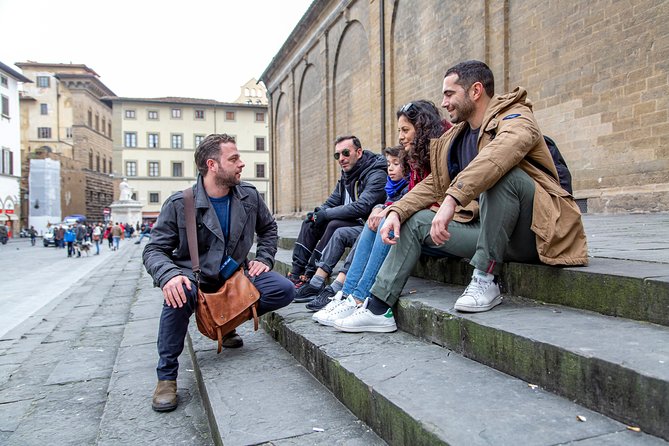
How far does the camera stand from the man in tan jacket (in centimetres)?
244

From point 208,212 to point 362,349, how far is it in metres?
1.31

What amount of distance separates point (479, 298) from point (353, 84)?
51.1 ft

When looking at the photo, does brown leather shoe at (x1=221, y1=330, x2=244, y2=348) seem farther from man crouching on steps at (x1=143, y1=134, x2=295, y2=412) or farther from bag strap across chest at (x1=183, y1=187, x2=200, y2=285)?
bag strap across chest at (x1=183, y1=187, x2=200, y2=285)

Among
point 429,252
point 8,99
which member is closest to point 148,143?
point 8,99

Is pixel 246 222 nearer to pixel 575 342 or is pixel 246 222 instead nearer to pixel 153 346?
pixel 153 346

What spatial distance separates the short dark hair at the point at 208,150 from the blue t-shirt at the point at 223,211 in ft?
0.64

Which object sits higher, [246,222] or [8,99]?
[8,99]

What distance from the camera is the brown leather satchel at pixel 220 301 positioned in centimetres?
301

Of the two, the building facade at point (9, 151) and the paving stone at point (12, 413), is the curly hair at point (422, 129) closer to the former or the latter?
the paving stone at point (12, 413)

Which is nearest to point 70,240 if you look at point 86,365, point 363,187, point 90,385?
point 86,365

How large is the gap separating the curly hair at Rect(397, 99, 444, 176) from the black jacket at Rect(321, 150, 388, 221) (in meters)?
0.97

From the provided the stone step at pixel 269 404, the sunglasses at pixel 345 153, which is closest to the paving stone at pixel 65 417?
the stone step at pixel 269 404

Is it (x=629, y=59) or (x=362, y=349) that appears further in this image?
(x=629, y=59)

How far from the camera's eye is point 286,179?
85.7 ft
